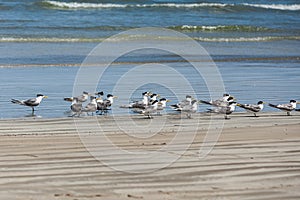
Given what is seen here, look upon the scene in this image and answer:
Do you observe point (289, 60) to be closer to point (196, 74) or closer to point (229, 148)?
point (196, 74)

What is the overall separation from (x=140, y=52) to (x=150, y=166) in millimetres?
16918

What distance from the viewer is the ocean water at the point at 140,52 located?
1580cm

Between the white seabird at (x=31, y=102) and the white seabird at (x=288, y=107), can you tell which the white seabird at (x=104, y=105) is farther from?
the white seabird at (x=288, y=107)

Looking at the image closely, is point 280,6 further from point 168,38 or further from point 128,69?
point 128,69

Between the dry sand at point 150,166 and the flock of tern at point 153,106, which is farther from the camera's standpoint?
the flock of tern at point 153,106

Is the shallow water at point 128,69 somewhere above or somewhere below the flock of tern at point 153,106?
below

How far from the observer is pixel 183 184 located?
6.99 metres

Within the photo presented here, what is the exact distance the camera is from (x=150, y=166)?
25.7ft

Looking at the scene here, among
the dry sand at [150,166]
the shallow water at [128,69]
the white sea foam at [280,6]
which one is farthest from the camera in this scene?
the white sea foam at [280,6]

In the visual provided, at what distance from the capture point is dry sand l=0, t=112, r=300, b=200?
6691 millimetres

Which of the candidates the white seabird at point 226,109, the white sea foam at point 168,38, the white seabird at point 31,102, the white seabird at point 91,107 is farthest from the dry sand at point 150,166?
the white sea foam at point 168,38

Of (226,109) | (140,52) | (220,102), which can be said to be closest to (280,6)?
(140,52)

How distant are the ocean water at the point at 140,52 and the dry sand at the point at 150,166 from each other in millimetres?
2887

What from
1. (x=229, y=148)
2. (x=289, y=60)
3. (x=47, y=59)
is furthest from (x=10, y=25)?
(x=229, y=148)
